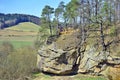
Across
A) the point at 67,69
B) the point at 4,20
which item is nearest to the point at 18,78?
the point at 67,69

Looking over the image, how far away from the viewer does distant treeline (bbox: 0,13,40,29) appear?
586 feet

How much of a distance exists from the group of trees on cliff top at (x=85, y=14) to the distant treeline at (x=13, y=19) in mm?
123249

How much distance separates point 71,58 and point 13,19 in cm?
14525

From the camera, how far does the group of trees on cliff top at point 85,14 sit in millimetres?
39938

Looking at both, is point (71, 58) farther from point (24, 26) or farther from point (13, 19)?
point (13, 19)

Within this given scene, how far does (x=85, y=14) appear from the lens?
144 ft

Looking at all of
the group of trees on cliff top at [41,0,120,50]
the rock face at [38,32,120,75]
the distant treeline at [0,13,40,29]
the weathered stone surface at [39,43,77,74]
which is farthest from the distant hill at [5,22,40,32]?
the weathered stone surface at [39,43,77,74]

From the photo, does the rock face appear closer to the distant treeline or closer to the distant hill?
the distant hill

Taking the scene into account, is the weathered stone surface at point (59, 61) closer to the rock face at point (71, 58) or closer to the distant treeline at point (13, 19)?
the rock face at point (71, 58)

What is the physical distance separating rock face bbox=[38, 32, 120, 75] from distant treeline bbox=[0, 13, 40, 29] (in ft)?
440

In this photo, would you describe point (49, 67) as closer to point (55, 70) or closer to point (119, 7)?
point (55, 70)

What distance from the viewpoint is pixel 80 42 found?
1674 inches

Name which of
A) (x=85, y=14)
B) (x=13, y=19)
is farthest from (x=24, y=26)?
(x=85, y=14)

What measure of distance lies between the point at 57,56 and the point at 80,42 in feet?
13.5
